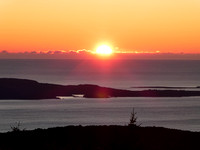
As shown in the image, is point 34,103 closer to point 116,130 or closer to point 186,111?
point 186,111

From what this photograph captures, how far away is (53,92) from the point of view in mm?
115125

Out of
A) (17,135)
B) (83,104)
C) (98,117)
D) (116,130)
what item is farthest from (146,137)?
(83,104)

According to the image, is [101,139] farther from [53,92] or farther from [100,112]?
[53,92]

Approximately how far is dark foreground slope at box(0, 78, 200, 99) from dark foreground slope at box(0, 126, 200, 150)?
83258 millimetres

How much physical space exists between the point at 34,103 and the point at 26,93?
1099 centimetres

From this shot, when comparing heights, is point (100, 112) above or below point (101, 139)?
above

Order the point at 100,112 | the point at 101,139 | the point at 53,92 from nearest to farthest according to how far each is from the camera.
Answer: the point at 101,139
the point at 100,112
the point at 53,92

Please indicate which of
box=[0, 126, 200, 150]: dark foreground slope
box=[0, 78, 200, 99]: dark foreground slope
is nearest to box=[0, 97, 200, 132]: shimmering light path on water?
box=[0, 78, 200, 99]: dark foreground slope

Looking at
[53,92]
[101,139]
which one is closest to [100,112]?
[53,92]

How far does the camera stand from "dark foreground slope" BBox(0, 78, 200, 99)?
110562 mm

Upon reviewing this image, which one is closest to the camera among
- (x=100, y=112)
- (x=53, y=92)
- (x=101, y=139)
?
(x=101, y=139)

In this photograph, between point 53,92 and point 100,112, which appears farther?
point 53,92

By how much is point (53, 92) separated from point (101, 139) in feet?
299

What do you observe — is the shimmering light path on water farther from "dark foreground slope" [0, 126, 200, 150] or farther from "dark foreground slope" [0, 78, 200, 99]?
"dark foreground slope" [0, 126, 200, 150]
